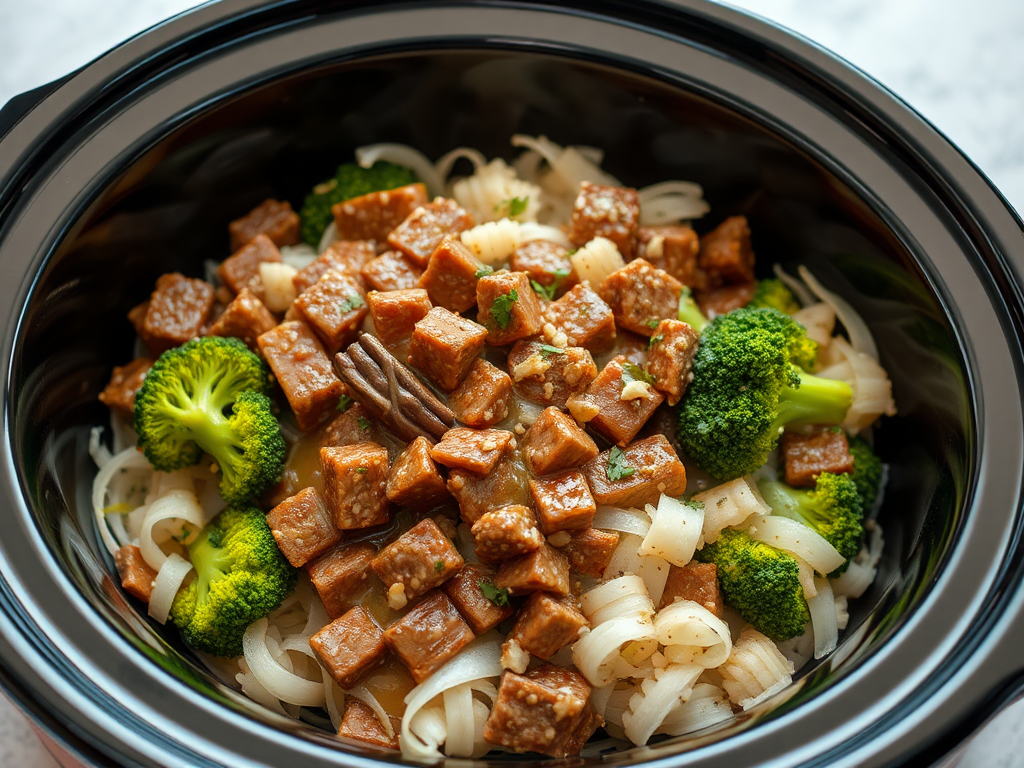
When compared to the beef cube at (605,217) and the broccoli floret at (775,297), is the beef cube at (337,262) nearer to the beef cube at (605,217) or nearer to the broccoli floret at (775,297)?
the beef cube at (605,217)

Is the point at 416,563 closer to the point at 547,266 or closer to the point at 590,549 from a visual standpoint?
the point at 590,549

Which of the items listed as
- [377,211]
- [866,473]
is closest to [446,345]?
[377,211]

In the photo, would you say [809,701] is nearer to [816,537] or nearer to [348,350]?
[816,537]

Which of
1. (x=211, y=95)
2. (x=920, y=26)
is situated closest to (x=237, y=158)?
(x=211, y=95)

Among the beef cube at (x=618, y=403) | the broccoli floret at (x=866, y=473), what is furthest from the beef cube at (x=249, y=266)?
the broccoli floret at (x=866, y=473)

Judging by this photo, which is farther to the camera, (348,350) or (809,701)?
(348,350)
